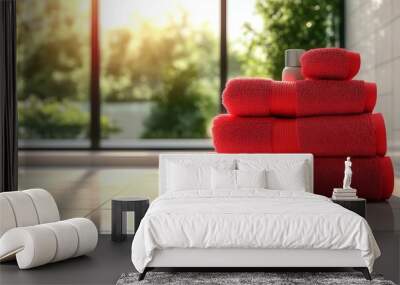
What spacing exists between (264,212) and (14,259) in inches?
47.7

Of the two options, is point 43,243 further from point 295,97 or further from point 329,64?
point 329,64

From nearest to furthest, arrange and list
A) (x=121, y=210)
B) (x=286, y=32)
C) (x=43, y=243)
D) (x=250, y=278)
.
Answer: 1. (x=250, y=278)
2. (x=43, y=243)
3. (x=121, y=210)
4. (x=286, y=32)

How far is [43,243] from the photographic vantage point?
292 cm

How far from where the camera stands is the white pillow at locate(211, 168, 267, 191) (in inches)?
147

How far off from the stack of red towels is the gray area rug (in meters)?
1.88

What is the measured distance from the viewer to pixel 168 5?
914 cm

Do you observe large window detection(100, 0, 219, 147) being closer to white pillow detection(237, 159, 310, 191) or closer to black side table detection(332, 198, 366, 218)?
white pillow detection(237, 159, 310, 191)

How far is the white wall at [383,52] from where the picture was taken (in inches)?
233

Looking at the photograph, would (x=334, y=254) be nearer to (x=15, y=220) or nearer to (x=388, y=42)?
(x=15, y=220)

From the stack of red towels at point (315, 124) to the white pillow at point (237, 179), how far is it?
2.86 feet

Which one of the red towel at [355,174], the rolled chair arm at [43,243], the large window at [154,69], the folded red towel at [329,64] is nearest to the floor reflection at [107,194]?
the red towel at [355,174]

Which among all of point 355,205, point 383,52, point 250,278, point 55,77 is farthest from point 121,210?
point 55,77

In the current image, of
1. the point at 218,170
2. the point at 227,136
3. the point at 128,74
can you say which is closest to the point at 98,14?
the point at 128,74

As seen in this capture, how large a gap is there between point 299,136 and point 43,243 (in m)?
2.28
